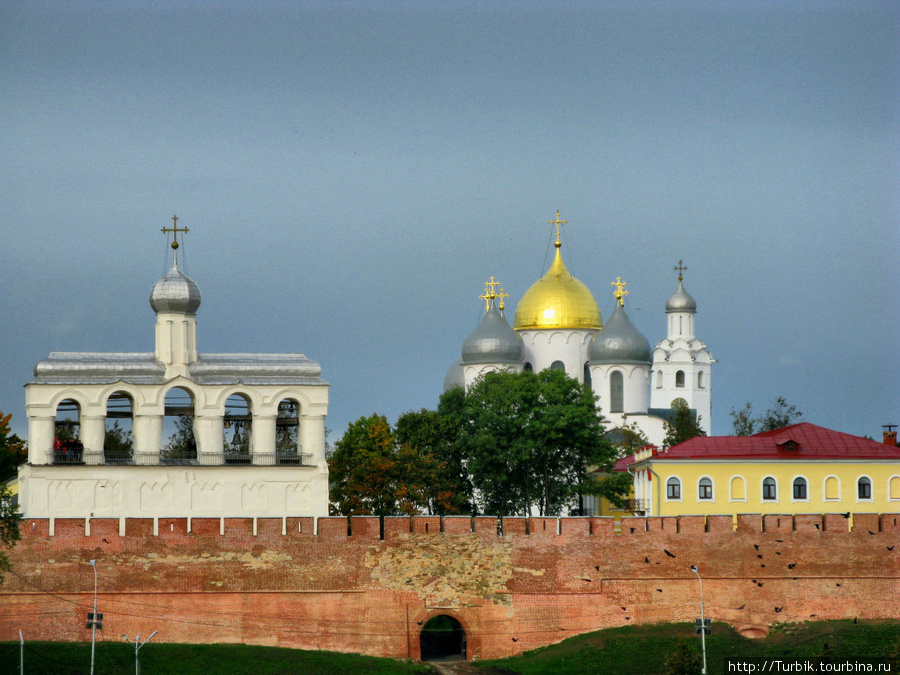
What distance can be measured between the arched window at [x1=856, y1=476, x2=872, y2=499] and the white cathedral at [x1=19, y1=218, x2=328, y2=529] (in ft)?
49.8

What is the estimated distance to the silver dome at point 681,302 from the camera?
307 feet

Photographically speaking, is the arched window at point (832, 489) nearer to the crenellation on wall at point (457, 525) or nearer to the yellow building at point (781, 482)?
the yellow building at point (781, 482)

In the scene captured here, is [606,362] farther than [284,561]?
Yes

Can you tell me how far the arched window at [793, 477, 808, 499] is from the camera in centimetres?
5456

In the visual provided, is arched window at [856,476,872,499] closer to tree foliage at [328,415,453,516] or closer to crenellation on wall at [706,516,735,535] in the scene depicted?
crenellation on wall at [706,516,735,535]

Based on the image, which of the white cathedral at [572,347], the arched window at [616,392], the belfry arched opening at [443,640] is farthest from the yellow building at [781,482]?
the arched window at [616,392]

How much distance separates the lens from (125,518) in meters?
47.6

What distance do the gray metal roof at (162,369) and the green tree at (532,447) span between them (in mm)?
7433

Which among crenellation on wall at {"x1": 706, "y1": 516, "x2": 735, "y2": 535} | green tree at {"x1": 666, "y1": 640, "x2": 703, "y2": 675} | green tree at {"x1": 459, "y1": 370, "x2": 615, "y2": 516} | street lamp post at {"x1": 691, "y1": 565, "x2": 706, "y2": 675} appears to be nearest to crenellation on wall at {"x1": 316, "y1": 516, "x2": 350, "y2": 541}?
street lamp post at {"x1": 691, "y1": 565, "x2": 706, "y2": 675}

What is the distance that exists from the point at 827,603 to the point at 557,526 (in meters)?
7.17

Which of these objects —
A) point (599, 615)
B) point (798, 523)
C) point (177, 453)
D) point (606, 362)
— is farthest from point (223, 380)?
point (606, 362)

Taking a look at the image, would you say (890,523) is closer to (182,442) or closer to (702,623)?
(702,623)

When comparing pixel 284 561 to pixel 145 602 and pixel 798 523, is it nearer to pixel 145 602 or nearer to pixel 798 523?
pixel 145 602

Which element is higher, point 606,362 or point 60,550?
point 606,362
